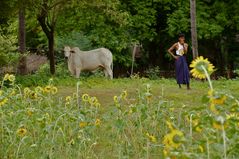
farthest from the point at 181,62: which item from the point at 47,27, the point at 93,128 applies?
the point at 93,128

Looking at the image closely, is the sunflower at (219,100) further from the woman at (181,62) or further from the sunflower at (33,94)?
the woman at (181,62)

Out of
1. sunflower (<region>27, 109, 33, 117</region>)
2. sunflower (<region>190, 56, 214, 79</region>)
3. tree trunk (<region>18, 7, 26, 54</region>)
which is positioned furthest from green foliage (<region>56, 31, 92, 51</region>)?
sunflower (<region>190, 56, 214, 79</region>)

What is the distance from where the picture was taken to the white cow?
20.6 meters

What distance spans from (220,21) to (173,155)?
82.4ft

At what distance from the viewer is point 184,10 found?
92.0ft

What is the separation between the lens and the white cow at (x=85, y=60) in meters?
20.6

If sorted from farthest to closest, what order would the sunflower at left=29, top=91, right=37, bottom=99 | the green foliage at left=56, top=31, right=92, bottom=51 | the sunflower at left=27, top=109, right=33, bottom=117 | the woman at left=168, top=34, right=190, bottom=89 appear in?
the green foliage at left=56, top=31, right=92, bottom=51
the woman at left=168, top=34, right=190, bottom=89
the sunflower at left=29, top=91, right=37, bottom=99
the sunflower at left=27, top=109, right=33, bottom=117

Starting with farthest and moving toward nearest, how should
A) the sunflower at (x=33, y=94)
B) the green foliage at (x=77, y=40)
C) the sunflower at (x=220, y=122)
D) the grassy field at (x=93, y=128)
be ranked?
the green foliage at (x=77, y=40)
the sunflower at (x=33, y=94)
the grassy field at (x=93, y=128)
the sunflower at (x=220, y=122)

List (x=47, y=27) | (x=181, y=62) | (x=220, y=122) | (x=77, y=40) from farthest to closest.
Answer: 1. (x=77, y=40)
2. (x=47, y=27)
3. (x=181, y=62)
4. (x=220, y=122)

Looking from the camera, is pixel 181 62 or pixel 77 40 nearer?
pixel 181 62

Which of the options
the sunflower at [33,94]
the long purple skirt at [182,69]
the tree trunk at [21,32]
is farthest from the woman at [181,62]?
the sunflower at [33,94]

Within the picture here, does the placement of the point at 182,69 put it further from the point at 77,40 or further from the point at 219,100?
the point at 77,40

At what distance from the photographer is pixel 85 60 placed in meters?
21.0

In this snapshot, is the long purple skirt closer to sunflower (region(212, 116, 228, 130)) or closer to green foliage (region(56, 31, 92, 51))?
sunflower (region(212, 116, 228, 130))
